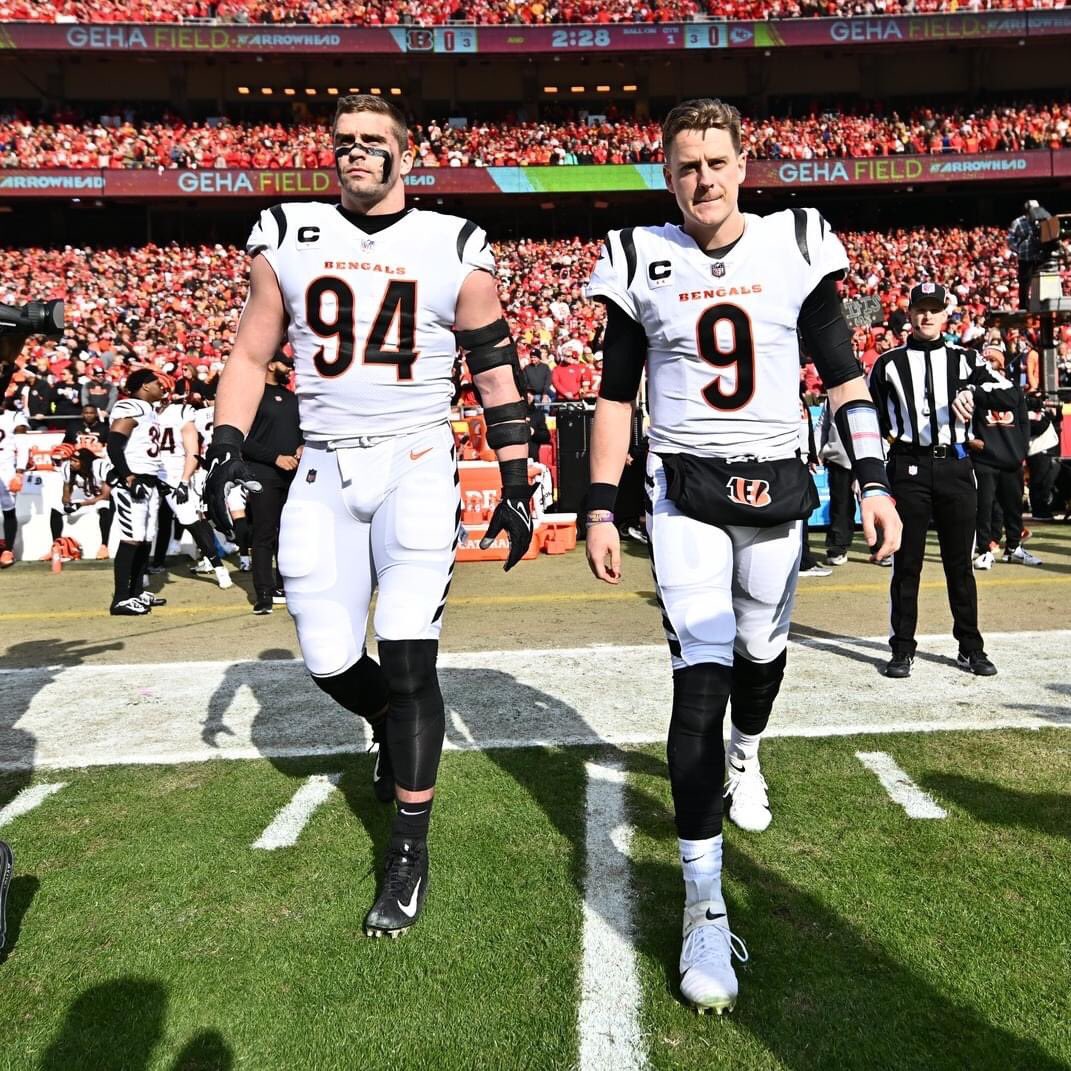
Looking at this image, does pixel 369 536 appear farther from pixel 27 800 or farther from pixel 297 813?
pixel 27 800

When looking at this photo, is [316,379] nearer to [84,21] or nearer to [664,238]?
[664,238]

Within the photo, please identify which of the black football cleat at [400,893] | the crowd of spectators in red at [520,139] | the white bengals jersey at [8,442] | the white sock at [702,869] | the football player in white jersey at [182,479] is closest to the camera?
the white sock at [702,869]

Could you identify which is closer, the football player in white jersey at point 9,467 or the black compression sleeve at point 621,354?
the black compression sleeve at point 621,354

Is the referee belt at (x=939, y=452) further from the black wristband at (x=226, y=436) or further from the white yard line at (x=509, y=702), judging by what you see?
the black wristband at (x=226, y=436)

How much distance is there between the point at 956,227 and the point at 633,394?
32512mm

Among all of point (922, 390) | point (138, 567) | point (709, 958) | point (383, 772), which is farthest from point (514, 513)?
point (138, 567)

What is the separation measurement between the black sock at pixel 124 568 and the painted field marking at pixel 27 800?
4457mm

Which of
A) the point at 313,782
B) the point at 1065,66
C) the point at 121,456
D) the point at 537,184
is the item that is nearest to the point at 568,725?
the point at 313,782

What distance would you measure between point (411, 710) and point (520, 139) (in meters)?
31.8

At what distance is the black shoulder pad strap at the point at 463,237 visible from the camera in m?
2.97

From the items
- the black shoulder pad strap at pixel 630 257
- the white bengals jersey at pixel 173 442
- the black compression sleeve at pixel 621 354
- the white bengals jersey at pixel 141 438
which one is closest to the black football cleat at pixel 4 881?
the black compression sleeve at pixel 621 354

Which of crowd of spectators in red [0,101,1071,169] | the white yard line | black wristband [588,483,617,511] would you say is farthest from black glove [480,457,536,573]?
crowd of spectators in red [0,101,1071,169]

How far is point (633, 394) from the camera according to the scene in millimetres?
2900

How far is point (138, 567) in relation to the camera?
26.7 ft
